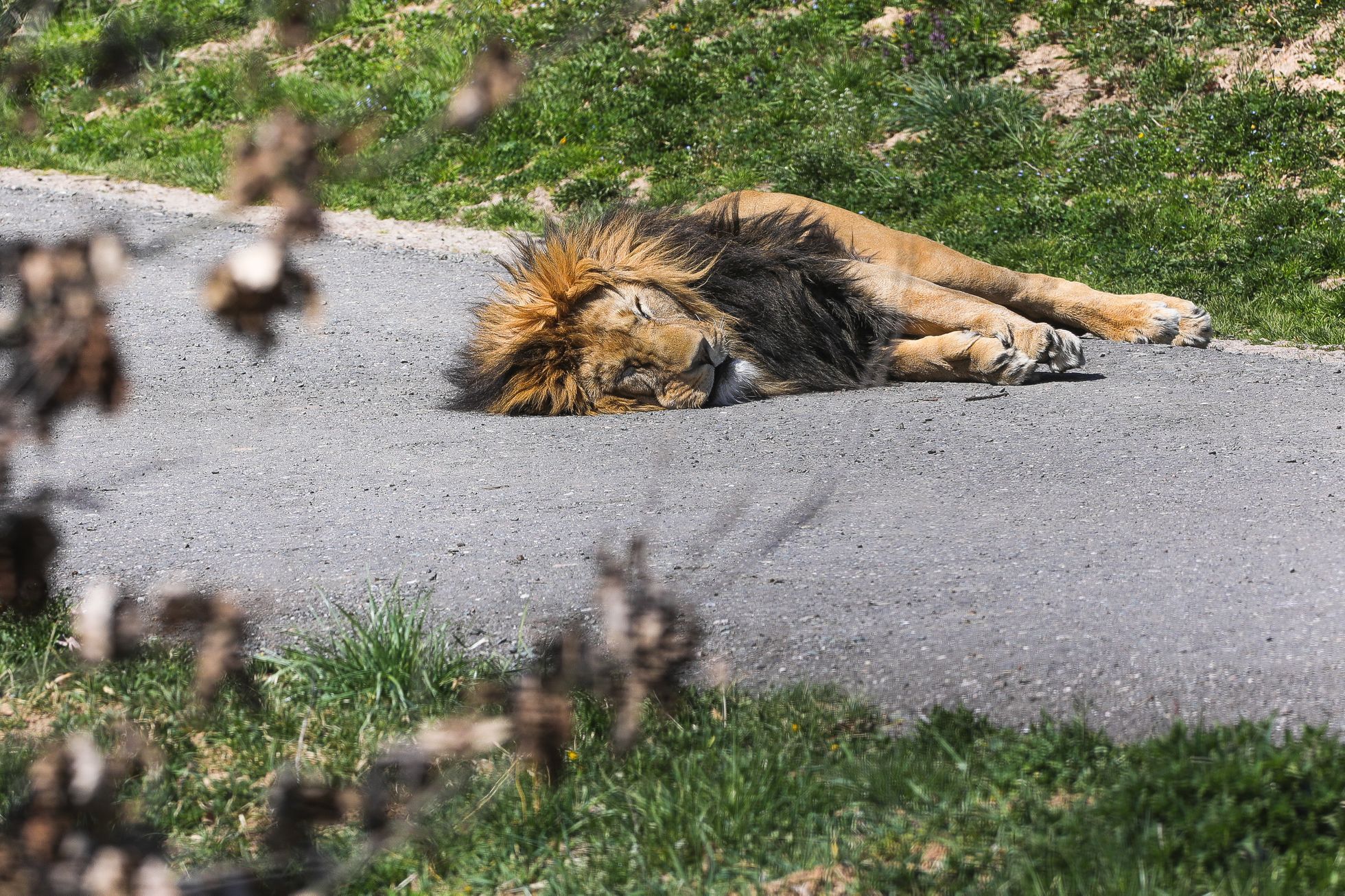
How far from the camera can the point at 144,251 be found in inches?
65.6

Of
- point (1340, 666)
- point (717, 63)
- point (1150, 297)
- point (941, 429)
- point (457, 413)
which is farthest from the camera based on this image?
point (717, 63)

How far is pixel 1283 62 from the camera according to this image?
32.0 ft

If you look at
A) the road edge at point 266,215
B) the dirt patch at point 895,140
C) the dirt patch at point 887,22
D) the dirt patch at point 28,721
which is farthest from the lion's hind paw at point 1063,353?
the dirt patch at point 887,22

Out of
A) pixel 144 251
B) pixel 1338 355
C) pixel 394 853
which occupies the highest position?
pixel 144 251

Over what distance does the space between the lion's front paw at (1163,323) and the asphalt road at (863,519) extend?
7.8 inches

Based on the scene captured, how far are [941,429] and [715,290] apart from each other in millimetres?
1523

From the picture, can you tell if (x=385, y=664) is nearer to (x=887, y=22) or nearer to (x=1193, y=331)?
(x=1193, y=331)

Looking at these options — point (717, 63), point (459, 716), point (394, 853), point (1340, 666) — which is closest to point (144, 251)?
point (394, 853)

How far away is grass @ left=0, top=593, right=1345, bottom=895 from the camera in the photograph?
2346mm

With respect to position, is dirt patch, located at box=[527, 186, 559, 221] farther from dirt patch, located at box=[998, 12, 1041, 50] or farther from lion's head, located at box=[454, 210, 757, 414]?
lion's head, located at box=[454, 210, 757, 414]

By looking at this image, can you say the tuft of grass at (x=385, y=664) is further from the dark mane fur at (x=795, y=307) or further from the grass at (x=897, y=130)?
the grass at (x=897, y=130)

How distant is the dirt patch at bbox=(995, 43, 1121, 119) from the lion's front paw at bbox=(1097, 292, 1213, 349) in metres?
3.97

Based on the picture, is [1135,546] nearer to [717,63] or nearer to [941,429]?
[941,429]

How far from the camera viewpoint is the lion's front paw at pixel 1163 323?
21.6ft
